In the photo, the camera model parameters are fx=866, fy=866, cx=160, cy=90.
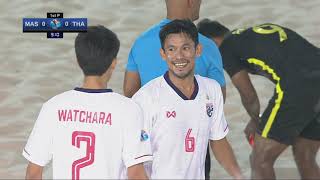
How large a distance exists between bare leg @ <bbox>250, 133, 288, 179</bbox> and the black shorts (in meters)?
0.03

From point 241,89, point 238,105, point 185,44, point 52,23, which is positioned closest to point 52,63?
point 52,23

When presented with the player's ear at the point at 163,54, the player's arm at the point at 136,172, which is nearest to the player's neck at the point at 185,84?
the player's ear at the point at 163,54

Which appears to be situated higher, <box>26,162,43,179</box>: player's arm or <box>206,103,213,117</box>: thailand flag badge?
<box>206,103,213,117</box>: thailand flag badge

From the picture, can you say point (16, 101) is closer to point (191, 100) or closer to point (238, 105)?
point (238, 105)

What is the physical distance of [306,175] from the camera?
5.14 m

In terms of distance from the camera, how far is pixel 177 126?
4.00m

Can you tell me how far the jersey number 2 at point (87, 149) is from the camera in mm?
3484

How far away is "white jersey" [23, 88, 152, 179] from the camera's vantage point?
11.4ft

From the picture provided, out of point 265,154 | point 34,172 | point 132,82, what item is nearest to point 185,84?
point 132,82

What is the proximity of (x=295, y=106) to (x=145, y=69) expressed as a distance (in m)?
0.97

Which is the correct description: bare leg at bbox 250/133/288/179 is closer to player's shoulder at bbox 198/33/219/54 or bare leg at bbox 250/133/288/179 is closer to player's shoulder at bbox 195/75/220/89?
player's shoulder at bbox 198/33/219/54

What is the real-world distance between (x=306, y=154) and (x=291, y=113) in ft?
1.07
